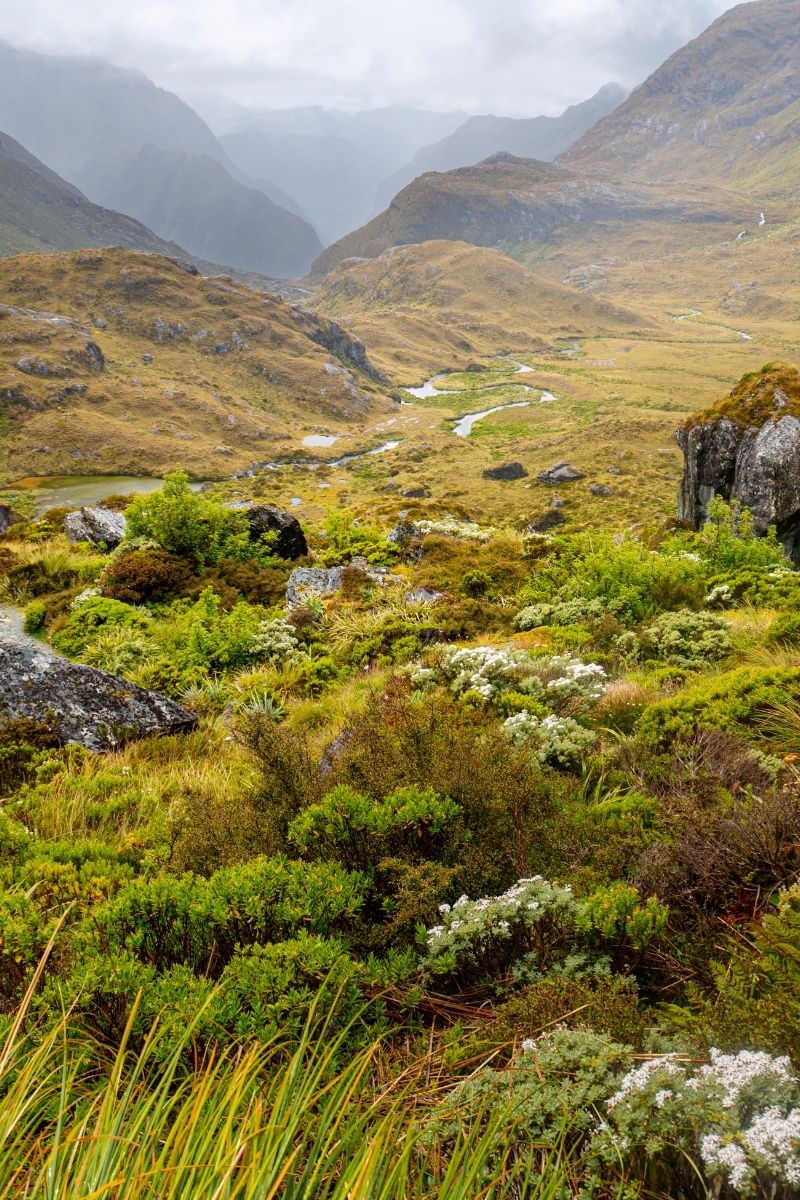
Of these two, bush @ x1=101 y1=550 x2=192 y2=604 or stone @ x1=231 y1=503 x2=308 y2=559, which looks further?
stone @ x1=231 y1=503 x2=308 y2=559

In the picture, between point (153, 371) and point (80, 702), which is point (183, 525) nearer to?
point (80, 702)

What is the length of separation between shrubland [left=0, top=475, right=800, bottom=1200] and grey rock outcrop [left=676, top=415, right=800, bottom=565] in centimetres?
1254

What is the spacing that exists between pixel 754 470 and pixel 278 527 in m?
14.2

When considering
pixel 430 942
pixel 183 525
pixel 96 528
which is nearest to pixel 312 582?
pixel 183 525

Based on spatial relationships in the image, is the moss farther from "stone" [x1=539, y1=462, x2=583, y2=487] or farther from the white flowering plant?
"stone" [x1=539, y1=462, x2=583, y2=487]

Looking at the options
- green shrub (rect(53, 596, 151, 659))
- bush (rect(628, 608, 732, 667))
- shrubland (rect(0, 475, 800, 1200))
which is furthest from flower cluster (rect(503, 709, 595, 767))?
green shrub (rect(53, 596, 151, 659))

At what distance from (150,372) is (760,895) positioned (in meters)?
134

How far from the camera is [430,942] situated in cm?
281

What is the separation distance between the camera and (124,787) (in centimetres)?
598

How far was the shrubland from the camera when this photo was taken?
1744mm

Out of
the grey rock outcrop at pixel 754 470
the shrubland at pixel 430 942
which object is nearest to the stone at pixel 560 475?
the grey rock outcrop at pixel 754 470

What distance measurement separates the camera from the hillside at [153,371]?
8812 centimetres

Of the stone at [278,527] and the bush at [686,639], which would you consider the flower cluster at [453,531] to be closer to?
the stone at [278,527]

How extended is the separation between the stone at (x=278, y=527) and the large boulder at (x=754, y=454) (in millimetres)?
12981
